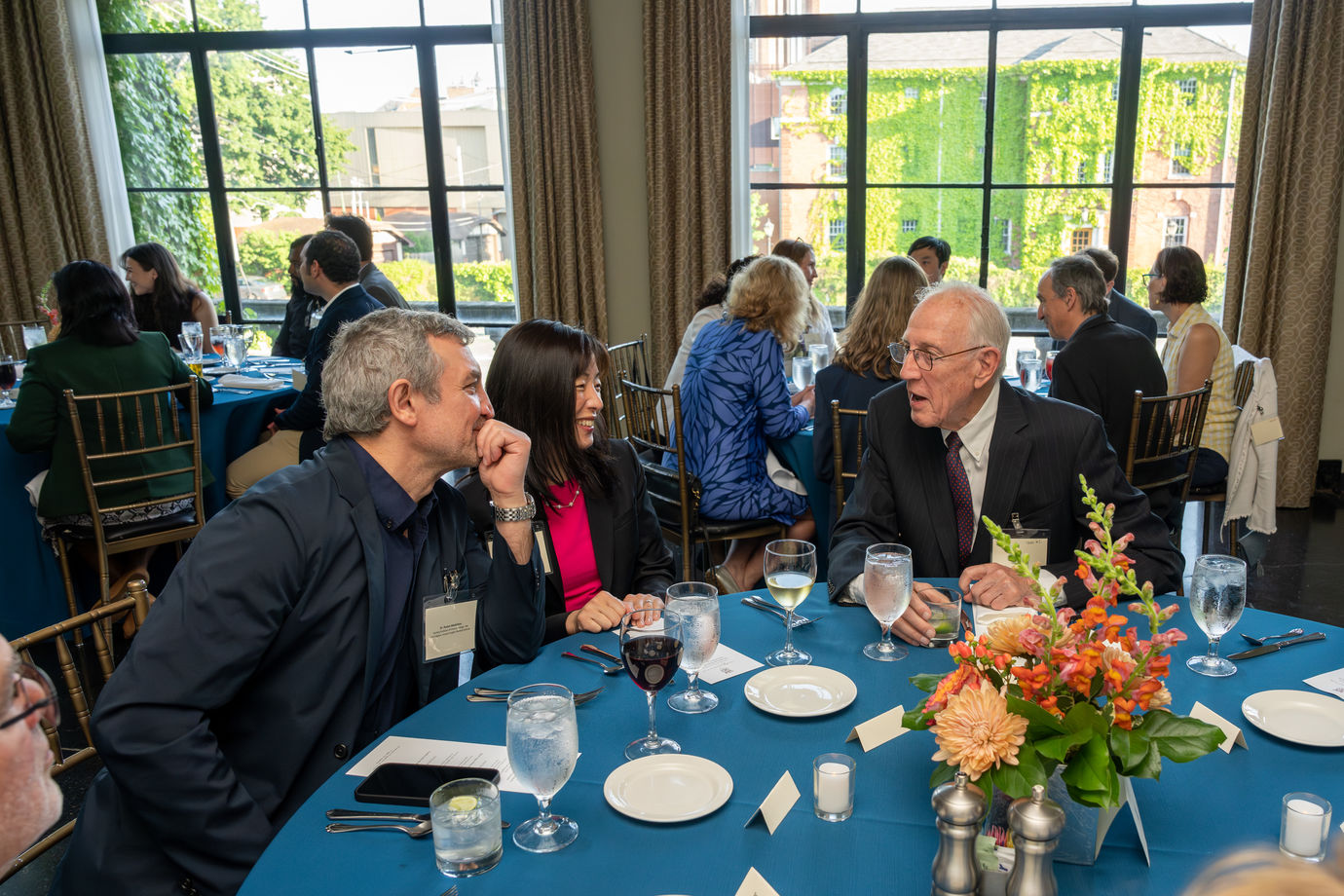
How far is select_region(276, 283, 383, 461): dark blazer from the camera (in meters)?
4.02

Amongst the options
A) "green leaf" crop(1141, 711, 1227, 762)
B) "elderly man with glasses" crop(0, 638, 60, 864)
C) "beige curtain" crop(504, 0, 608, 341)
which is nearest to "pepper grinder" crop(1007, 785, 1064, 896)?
"green leaf" crop(1141, 711, 1227, 762)

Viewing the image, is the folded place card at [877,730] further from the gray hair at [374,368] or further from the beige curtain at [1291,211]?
the beige curtain at [1291,211]

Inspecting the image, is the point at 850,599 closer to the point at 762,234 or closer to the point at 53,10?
the point at 762,234

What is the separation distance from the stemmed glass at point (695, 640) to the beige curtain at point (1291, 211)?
4.88 metres

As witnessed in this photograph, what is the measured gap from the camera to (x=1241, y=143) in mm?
5004

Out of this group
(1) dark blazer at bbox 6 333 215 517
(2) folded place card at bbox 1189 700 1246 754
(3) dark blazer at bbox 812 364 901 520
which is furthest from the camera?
(1) dark blazer at bbox 6 333 215 517

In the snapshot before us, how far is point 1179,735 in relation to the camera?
978 millimetres

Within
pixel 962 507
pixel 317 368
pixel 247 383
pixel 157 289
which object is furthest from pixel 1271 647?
pixel 157 289

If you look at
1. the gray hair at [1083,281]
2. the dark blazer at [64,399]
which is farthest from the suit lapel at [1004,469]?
the dark blazer at [64,399]

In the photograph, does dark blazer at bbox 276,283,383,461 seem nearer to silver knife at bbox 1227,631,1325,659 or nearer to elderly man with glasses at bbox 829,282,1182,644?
elderly man with glasses at bbox 829,282,1182,644

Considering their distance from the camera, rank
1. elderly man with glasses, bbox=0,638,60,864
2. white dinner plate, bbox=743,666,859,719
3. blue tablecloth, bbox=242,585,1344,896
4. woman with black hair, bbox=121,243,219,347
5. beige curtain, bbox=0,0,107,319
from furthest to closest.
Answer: beige curtain, bbox=0,0,107,319, woman with black hair, bbox=121,243,219,347, white dinner plate, bbox=743,666,859,719, blue tablecloth, bbox=242,585,1344,896, elderly man with glasses, bbox=0,638,60,864

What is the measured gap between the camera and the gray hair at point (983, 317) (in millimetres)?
2205

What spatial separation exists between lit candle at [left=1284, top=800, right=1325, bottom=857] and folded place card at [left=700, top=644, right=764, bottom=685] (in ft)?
2.45

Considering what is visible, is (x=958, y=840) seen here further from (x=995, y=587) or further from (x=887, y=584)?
(x=995, y=587)
